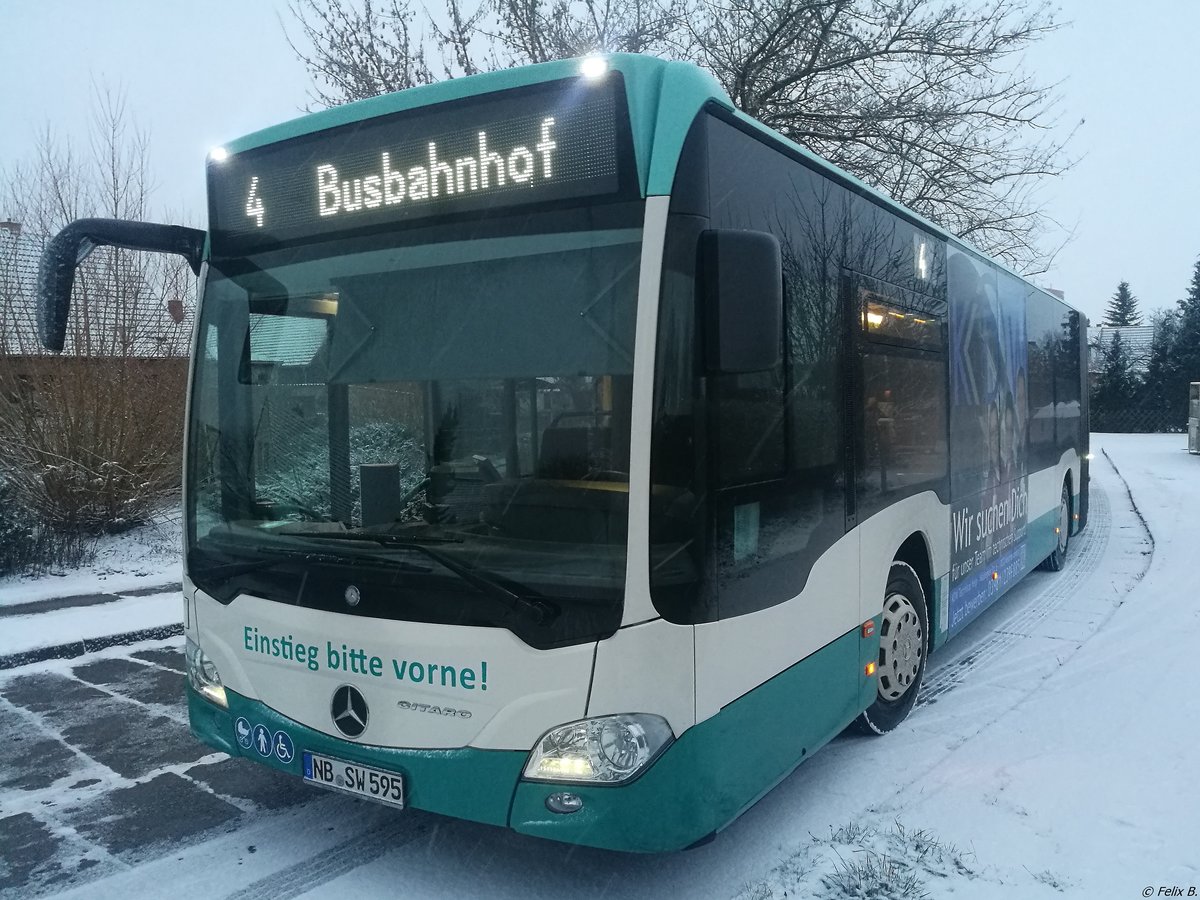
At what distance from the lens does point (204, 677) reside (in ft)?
13.0

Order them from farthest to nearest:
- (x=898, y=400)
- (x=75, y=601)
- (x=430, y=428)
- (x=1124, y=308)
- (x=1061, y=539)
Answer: (x=1124, y=308) < (x=1061, y=539) < (x=75, y=601) < (x=898, y=400) < (x=430, y=428)

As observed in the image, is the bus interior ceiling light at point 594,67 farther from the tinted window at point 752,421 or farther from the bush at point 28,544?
the bush at point 28,544

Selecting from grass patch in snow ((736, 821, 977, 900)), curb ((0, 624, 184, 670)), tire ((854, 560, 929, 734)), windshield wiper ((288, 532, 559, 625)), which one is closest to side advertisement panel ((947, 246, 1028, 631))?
tire ((854, 560, 929, 734))

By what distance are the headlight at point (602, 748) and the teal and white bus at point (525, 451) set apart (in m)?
0.01

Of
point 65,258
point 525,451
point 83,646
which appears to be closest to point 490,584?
point 525,451

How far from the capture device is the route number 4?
384cm

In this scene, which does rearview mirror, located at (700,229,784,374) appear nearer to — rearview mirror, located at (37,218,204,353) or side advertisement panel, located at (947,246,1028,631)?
rearview mirror, located at (37,218,204,353)

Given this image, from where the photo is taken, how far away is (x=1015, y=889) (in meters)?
3.41

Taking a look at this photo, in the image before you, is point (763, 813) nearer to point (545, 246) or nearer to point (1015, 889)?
point (1015, 889)

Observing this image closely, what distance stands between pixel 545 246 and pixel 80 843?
3309 millimetres

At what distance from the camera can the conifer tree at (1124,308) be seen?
8312cm

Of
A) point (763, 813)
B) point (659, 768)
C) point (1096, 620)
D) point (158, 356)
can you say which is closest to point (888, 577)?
point (763, 813)

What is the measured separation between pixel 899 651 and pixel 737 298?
292cm

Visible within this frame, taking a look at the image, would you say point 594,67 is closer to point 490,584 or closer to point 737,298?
point 737,298
